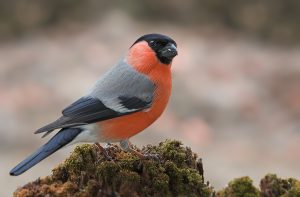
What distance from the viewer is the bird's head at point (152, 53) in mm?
6125

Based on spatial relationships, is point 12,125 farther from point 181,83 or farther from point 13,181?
point 181,83

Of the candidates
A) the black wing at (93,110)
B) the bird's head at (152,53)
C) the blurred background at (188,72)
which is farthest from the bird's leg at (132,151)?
the blurred background at (188,72)

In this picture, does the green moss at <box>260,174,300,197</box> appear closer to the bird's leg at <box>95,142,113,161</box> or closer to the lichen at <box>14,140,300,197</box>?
the lichen at <box>14,140,300,197</box>

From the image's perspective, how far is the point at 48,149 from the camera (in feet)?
18.3

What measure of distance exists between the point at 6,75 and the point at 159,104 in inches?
363

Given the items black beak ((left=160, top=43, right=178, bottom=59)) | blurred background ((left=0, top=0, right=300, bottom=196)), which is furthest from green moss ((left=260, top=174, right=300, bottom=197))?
blurred background ((left=0, top=0, right=300, bottom=196))

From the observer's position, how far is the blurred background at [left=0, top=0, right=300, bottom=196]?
492 inches

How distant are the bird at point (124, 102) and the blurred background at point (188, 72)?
204 inches

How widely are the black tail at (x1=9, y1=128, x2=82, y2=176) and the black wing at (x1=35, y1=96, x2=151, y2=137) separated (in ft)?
0.23

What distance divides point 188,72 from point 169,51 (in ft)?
28.0

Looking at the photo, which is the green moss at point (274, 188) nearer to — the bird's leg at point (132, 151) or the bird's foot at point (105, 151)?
the bird's leg at point (132, 151)

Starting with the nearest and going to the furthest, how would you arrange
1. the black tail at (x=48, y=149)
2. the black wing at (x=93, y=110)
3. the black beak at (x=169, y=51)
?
the black tail at (x=48, y=149) < the black wing at (x=93, y=110) < the black beak at (x=169, y=51)

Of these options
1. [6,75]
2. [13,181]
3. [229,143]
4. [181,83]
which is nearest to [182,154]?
[13,181]

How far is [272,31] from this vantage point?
621 inches
